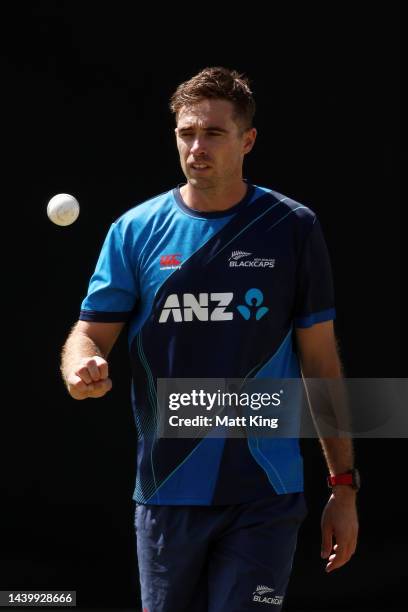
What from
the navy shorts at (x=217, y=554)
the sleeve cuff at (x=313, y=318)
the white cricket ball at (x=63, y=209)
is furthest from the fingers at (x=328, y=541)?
the white cricket ball at (x=63, y=209)

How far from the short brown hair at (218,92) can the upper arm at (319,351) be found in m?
0.70

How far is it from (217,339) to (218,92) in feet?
2.60

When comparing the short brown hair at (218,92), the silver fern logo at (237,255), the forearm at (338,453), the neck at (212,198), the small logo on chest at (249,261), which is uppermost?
the short brown hair at (218,92)

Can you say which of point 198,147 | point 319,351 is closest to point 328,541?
point 319,351

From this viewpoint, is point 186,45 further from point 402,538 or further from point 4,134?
point 402,538

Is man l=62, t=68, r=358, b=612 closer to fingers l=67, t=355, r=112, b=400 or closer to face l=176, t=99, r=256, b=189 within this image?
face l=176, t=99, r=256, b=189

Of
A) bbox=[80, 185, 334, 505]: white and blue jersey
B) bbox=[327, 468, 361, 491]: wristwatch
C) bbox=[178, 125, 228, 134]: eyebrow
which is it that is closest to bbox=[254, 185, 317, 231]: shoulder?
bbox=[80, 185, 334, 505]: white and blue jersey

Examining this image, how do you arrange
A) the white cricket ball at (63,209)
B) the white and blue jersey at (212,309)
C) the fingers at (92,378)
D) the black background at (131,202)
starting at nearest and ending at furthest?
the fingers at (92,378) < the white and blue jersey at (212,309) < the white cricket ball at (63,209) < the black background at (131,202)

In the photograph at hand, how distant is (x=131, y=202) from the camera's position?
5.49 metres

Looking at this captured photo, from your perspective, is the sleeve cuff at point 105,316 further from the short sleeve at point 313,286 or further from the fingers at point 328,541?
the fingers at point 328,541

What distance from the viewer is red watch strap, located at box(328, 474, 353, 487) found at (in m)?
3.73

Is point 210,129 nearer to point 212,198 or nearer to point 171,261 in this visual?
point 212,198

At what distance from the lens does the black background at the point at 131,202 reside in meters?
5.37

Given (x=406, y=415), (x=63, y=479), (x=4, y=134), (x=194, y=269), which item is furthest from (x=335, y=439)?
(x=4, y=134)
